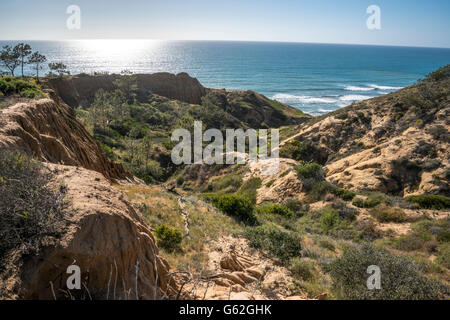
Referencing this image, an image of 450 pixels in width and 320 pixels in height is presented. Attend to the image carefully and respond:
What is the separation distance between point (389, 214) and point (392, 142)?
12.2 meters

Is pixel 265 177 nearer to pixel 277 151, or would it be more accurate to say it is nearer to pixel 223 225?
pixel 277 151

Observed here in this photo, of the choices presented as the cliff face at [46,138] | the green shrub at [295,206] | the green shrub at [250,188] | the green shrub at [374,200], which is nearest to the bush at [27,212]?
the cliff face at [46,138]

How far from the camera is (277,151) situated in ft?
100

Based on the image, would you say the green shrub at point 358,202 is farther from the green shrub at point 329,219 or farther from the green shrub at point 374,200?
the green shrub at point 329,219

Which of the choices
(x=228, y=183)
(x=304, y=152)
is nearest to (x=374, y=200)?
(x=228, y=183)

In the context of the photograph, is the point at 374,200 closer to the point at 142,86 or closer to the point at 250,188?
the point at 250,188

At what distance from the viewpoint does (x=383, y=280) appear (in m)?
6.98

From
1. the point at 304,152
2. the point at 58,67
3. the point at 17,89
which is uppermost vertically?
the point at 58,67

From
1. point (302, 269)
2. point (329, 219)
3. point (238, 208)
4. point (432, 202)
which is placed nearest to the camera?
point (302, 269)

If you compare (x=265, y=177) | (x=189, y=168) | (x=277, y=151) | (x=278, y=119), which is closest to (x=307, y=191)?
(x=265, y=177)

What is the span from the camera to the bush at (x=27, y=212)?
3408 millimetres

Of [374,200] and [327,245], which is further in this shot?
[374,200]

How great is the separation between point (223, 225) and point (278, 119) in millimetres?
63092

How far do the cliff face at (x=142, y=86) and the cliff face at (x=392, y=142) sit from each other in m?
49.2
